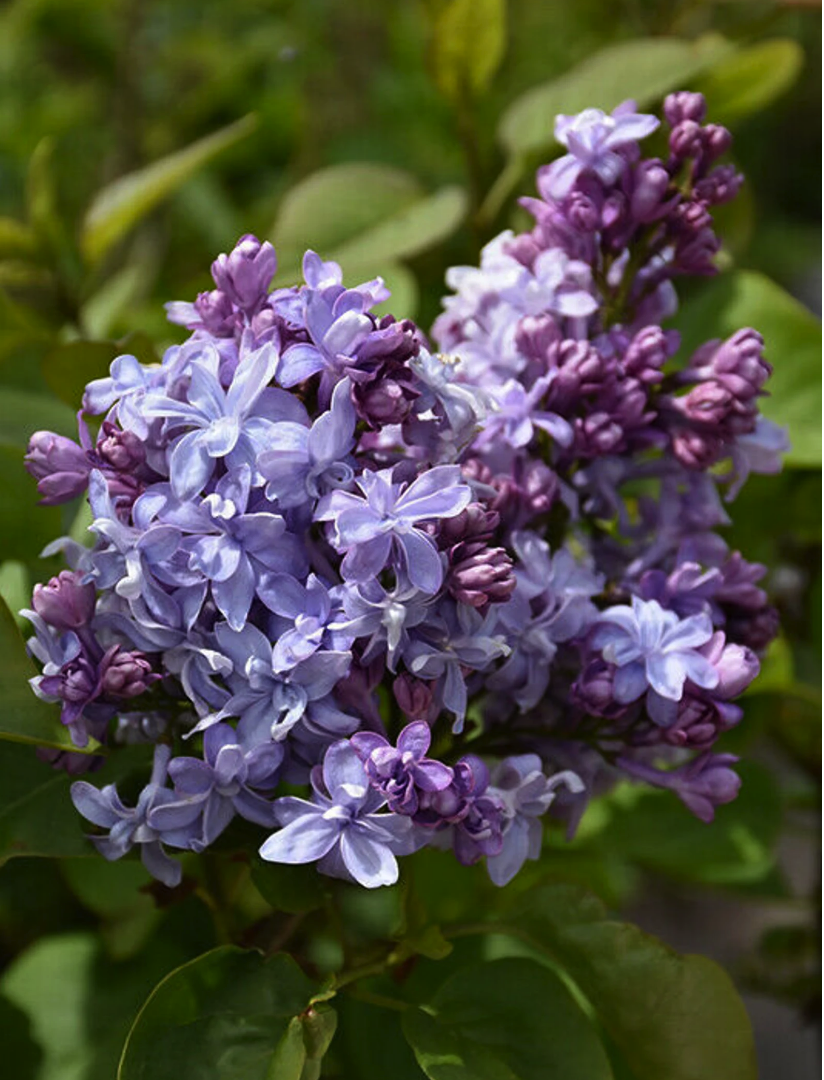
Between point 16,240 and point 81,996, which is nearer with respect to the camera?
point 81,996

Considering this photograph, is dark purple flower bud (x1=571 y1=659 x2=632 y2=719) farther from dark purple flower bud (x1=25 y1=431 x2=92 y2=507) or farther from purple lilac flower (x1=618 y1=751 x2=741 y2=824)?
dark purple flower bud (x1=25 y1=431 x2=92 y2=507)

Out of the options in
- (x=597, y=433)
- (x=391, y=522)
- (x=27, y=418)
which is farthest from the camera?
(x=27, y=418)

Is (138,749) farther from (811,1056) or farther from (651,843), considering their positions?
(811,1056)

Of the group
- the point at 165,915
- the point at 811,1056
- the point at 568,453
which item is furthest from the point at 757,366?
the point at 811,1056

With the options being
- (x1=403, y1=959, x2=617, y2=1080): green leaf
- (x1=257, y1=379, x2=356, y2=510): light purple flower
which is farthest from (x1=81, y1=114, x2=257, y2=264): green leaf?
(x1=403, y1=959, x2=617, y2=1080): green leaf

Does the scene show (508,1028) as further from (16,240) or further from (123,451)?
(16,240)

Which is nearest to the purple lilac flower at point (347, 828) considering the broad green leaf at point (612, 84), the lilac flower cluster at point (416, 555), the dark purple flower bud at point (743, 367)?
the lilac flower cluster at point (416, 555)

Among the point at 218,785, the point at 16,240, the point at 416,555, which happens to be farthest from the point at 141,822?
the point at 16,240

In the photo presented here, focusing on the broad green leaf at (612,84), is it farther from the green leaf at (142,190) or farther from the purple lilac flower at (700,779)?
the purple lilac flower at (700,779)
